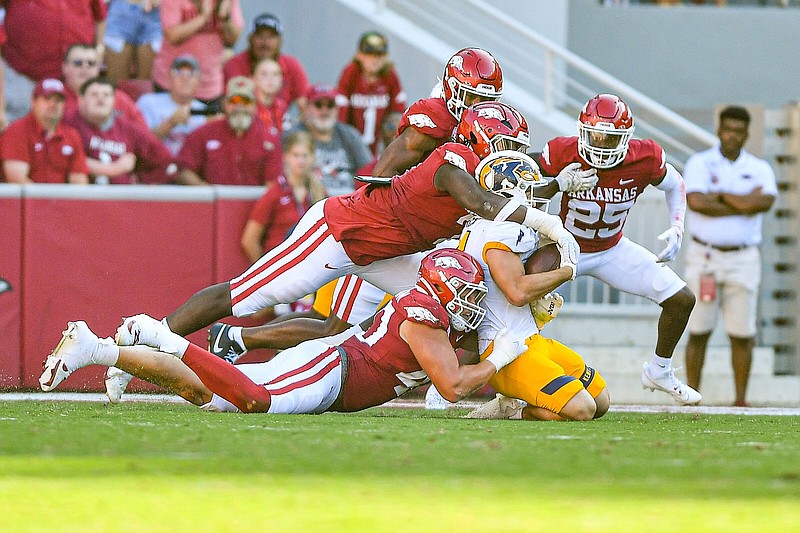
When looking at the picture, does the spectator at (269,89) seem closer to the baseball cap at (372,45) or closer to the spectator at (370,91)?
the spectator at (370,91)

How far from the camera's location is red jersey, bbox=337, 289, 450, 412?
20.1ft

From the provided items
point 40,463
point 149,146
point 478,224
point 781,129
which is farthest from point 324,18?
point 40,463

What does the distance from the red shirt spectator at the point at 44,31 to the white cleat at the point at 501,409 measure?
17.6ft

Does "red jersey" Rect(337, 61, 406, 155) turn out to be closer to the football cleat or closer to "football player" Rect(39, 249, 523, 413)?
the football cleat

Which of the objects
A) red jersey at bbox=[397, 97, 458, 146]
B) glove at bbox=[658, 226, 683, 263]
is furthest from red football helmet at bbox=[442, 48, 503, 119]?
glove at bbox=[658, 226, 683, 263]

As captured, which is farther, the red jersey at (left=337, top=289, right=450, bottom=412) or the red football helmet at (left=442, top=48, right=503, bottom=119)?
the red football helmet at (left=442, top=48, right=503, bottom=119)

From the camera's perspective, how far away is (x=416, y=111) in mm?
7309

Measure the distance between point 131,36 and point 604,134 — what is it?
519 cm

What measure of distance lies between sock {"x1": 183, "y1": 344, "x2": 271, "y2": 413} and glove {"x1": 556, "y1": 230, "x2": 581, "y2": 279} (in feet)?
4.81

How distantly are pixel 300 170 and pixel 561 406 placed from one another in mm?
3655

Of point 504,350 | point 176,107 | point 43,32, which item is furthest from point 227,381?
point 43,32

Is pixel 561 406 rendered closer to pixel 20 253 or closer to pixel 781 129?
pixel 20 253

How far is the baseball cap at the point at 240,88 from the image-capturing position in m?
10.4

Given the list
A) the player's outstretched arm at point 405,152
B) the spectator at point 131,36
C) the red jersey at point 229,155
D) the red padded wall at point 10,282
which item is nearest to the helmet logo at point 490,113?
the player's outstretched arm at point 405,152
